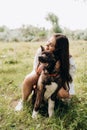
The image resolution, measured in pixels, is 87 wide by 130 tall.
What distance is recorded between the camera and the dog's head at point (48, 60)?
4344 mm

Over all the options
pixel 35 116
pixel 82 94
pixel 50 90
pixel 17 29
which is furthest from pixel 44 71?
pixel 17 29

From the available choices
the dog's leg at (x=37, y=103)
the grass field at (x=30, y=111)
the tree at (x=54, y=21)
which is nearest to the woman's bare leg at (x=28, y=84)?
the grass field at (x=30, y=111)

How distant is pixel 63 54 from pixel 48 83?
1.54ft

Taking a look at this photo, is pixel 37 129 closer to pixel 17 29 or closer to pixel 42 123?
pixel 42 123

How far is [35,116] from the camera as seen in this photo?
15.7ft

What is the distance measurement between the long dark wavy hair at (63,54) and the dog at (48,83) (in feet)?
0.33

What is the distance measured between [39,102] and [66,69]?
62 cm

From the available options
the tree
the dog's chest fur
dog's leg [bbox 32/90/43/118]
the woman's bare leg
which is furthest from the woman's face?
the tree

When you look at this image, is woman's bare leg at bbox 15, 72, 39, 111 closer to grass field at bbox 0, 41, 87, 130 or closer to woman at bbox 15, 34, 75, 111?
woman at bbox 15, 34, 75, 111

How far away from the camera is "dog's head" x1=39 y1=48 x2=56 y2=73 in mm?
4344

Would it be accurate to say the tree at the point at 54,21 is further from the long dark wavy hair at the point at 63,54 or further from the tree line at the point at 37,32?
the long dark wavy hair at the point at 63,54

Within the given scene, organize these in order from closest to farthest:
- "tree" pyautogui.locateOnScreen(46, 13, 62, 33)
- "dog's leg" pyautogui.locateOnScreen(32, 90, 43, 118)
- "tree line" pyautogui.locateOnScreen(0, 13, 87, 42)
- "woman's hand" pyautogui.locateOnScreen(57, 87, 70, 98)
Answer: "dog's leg" pyautogui.locateOnScreen(32, 90, 43, 118) → "woman's hand" pyautogui.locateOnScreen(57, 87, 70, 98) → "tree line" pyautogui.locateOnScreen(0, 13, 87, 42) → "tree" pyautogui.locateOnScreen(46, 13, 62, 33)

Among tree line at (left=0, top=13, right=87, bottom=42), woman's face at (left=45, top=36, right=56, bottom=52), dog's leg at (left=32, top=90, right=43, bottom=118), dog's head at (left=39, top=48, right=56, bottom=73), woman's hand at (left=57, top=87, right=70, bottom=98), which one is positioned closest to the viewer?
dog's head at (left=39, top=48, right=56, bottom=73)

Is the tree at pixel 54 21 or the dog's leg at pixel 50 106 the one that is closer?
the dog's leg at pixel 50 106
